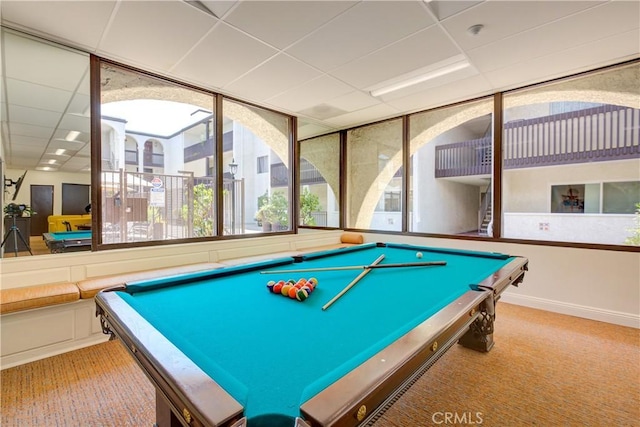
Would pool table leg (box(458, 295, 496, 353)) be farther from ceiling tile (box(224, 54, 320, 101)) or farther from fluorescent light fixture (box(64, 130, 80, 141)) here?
fluorescent light fixture (box(64, 130, 80, 141))

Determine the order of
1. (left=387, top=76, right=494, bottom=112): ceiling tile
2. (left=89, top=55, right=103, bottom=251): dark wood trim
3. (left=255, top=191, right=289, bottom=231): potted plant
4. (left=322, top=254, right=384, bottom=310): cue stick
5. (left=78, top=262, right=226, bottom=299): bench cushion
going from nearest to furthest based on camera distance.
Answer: (left=322, top=254, right=384, bottom=310): cue stick → (left=78, top=262, right=226, bottom=299): bench cushion → (left=89, top=55, right=103, bottom=251): dark wood trim → (left=387, top=76, right=494, bottom=112): ceiling tile → (left=255, top=191, right=289, bottom=231): potted plant

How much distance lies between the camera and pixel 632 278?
298 centimetres

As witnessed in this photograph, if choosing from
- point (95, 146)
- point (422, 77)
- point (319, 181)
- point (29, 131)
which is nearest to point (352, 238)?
point (319, 181)

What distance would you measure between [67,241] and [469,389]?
3.59 m

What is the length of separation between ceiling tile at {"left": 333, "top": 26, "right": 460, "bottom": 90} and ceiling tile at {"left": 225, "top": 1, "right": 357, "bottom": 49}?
0.73m

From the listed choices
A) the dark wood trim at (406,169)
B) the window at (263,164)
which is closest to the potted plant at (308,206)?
the window at (263,164)

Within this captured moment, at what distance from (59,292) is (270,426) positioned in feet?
8.42

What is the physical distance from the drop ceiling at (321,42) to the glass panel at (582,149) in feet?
0.93

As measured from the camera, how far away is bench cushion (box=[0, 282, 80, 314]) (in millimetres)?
2117

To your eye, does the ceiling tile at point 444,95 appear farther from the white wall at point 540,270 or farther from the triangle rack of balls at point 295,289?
the triangle rack of balls at point 295,289

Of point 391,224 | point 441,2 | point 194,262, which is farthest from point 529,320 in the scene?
point 194,262

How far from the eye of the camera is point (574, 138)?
435 cm

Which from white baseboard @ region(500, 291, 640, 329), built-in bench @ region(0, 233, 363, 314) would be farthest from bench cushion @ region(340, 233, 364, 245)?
built-in bench @ region(0, 233, 363, 314)

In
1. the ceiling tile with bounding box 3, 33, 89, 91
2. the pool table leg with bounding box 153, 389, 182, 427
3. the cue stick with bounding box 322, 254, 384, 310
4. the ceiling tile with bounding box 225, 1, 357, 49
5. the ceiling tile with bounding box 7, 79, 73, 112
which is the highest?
the ceiling tile with bounding box 225, 1, 357, 49
